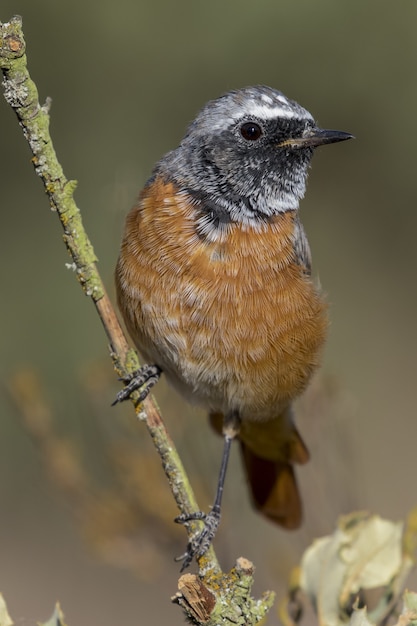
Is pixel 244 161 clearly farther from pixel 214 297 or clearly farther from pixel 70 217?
pixel 70 217

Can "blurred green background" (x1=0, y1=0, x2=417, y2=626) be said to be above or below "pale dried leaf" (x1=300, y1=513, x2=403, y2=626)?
above

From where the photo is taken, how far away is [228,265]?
3.57 metres

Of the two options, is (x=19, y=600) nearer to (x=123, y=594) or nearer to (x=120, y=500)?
(x=123, y=594)

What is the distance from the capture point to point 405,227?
7875 millimetres

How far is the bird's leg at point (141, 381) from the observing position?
10.9ft

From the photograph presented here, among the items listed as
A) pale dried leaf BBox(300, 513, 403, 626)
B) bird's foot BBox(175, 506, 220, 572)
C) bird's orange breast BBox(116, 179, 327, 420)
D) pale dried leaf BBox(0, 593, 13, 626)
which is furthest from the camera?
bird's orange breast BBox(116, 179, 327, 420)

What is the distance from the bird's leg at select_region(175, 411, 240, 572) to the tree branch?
0.13 ft

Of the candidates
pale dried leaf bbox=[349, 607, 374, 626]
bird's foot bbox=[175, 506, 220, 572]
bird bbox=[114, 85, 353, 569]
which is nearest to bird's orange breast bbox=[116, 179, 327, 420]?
bird bbox=[114, 85, 353, 569]

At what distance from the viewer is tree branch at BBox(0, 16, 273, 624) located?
2686mm

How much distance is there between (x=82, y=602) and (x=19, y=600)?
17.6 inches

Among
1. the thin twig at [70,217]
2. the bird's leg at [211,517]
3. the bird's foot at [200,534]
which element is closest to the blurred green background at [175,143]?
the bird's leg at [211,517]

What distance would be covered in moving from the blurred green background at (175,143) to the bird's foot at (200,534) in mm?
3139

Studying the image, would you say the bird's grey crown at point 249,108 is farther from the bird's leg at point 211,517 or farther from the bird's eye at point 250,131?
the bird's leg at point 211,517

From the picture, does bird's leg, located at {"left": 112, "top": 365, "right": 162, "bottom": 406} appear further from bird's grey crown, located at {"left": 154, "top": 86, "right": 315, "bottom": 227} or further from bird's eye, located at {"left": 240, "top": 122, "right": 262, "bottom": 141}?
bird's eye, located at {"left": 240, "top": 122, "right": 262, "bottom": 141}
